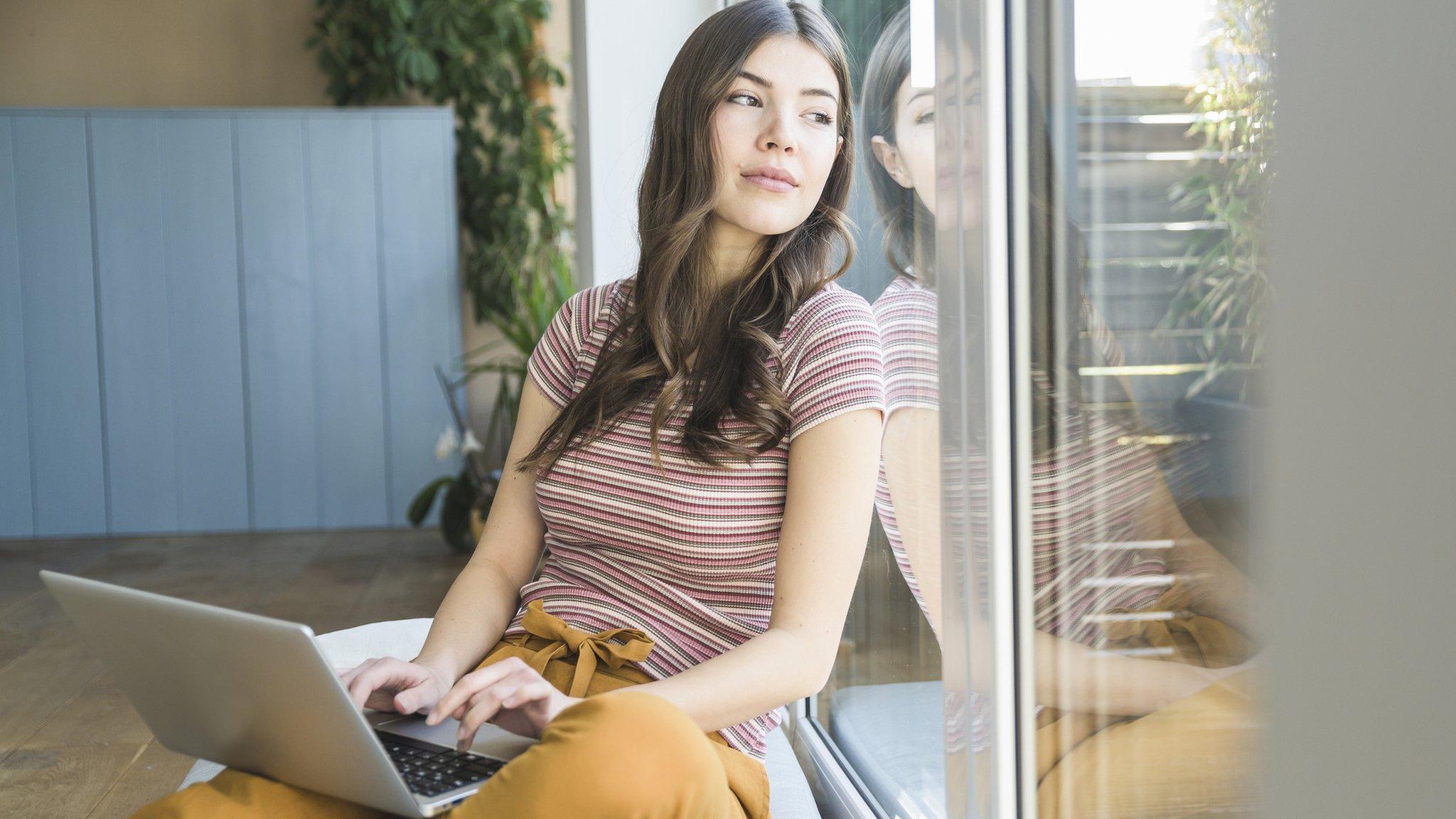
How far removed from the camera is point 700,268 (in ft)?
4.62

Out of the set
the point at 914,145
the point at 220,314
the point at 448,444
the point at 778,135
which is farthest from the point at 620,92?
the point at 220,314

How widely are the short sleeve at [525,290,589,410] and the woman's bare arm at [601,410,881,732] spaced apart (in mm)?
360

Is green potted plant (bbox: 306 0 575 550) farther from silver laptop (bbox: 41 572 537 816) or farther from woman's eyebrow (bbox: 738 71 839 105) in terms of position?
silver laptop (bbox: 41 572 537 816)

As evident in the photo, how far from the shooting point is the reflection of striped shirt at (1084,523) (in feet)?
2.46

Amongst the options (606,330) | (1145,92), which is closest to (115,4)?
(606,330)

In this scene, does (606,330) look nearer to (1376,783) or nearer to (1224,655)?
(1224,655)

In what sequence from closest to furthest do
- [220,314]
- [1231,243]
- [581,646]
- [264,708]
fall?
[1231,243], [264,708], [581,646], [220,314]

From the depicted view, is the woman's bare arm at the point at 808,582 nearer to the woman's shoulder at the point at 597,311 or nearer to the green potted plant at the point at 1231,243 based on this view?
the woman's shoulder at the point at 597,311

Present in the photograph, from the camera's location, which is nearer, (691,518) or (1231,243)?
(1231,243)

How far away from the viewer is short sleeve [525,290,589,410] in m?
1.47

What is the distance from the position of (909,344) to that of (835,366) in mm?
Result: 121

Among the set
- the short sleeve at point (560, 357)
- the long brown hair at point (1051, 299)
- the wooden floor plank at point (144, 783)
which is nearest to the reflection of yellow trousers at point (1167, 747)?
the long brown hair at point (1051, 299)

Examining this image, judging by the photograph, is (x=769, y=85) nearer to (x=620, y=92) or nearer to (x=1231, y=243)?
(x=1231, y=243)

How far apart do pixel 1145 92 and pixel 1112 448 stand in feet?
0.75
